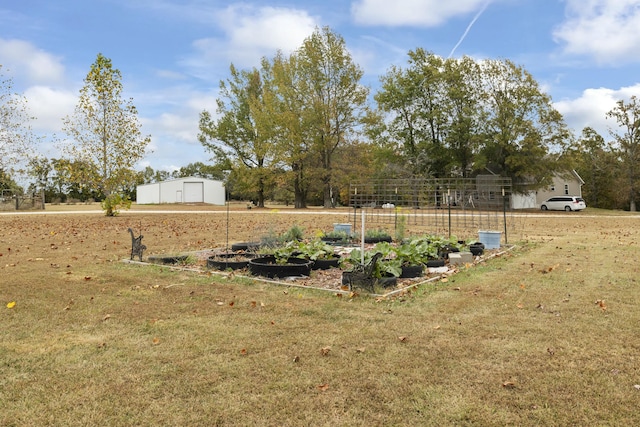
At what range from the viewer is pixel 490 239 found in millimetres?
10531

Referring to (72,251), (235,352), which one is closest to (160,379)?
(235,352)

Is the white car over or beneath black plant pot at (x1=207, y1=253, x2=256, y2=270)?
over

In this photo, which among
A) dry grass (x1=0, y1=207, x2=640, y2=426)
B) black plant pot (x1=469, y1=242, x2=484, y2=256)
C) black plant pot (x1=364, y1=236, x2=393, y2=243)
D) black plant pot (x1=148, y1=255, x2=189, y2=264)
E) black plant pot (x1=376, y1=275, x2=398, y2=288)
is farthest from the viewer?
black plant pot (x1=364, y1=236, x2=393, y2=243)

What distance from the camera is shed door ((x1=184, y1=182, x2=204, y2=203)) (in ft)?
171

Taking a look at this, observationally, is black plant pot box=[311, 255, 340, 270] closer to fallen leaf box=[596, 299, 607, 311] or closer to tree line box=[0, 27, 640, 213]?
fallen leaf box=[596, 299, 607, 311]

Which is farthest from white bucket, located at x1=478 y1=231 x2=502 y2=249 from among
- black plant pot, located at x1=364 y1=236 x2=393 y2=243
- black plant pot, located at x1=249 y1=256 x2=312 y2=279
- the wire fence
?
black plant pot, located at x1=249 y1=256 x2=312 y2=279

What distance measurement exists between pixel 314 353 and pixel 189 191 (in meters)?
51.3

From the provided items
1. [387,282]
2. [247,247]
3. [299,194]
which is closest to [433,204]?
[247,247]

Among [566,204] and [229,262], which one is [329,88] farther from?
[229,262]

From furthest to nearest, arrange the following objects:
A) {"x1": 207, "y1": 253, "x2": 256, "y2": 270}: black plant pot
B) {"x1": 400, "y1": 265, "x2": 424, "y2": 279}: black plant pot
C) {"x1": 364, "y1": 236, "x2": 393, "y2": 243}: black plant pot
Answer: {"x1": 364, "y1": 236, "x2": 393, "y2": 243}: black plant pot → {"x1": 207, "y1": 253, "x2": 256, "y2": 270}: black plant pot → {"x1": 400, "y1": 265, "x2": 424, "y2": 279}: black plant pot

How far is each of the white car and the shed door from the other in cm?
3640

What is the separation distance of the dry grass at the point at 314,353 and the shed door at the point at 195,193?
153 feet

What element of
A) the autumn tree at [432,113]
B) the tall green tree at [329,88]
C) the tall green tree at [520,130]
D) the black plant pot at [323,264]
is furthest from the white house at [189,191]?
the black plant pot at [323,264]

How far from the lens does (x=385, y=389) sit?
301cm
